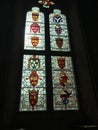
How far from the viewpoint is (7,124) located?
2.51 m

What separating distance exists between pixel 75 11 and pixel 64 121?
225cm

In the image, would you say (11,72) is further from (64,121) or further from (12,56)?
(64,121)

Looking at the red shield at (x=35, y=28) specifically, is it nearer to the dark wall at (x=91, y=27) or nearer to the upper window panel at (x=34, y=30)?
the upper window panel at (x=34, y=30)

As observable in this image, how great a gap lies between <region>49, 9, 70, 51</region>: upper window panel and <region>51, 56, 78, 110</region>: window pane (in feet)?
0.87

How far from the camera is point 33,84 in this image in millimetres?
3152

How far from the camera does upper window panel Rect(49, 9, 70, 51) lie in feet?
12.0

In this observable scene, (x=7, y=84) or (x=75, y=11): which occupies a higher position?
(x=75, y=11)

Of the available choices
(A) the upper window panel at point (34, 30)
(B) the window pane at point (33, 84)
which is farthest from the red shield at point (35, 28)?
(B) the window pane at point (33, 84)

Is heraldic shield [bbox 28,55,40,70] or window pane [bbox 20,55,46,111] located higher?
heraldic shield [bbox 28,55,40,70]

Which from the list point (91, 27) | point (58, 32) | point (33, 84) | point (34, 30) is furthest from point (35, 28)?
point (33, 84)

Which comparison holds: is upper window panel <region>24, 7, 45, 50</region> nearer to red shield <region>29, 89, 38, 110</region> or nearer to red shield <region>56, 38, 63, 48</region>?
red shield <region>56, 38, 63, 48</region>

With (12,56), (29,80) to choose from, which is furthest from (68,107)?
(12,56)

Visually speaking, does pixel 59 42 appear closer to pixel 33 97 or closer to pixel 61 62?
pixel 61 62

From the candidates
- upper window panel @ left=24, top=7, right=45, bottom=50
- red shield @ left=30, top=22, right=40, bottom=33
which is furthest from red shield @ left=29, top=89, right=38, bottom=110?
red shield @ left=30, top=22, right=40, bottom=33
